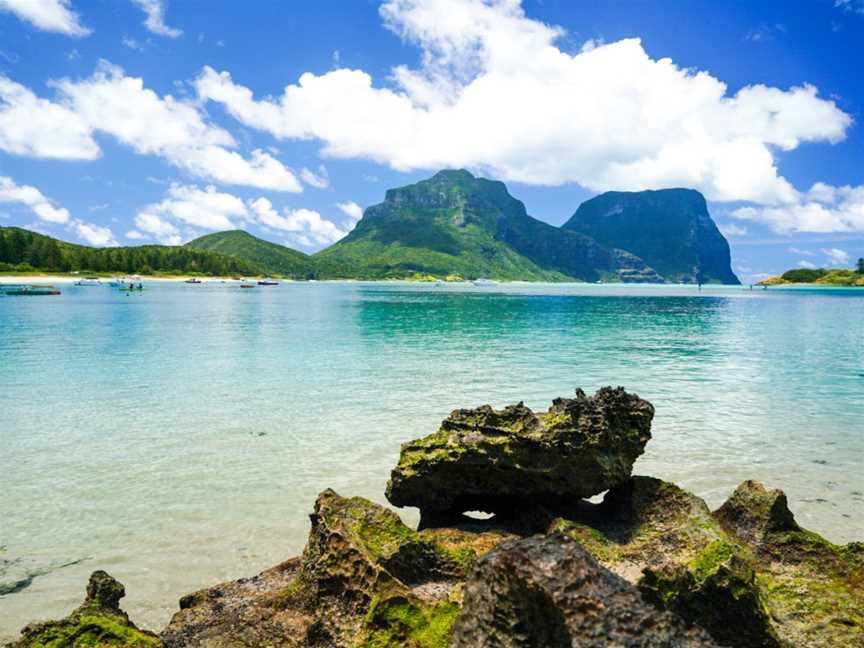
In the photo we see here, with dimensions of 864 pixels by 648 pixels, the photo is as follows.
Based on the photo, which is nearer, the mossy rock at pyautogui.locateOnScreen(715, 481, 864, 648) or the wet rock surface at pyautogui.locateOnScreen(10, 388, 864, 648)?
the wet rock surface at pyautogui.locateOnScreen(10, 388, 864, 648)

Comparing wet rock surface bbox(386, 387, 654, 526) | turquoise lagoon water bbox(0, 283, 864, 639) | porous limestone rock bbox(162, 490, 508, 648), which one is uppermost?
wet rock surface bbox(386, 387, 654, 526)

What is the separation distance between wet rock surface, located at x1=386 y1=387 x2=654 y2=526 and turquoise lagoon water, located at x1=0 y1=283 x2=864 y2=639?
10.9 feet

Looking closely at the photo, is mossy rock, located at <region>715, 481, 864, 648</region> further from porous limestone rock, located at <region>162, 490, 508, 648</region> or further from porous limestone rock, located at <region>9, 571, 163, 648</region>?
porous limestone rock, located at <region>9, 571, 163, 648</region>

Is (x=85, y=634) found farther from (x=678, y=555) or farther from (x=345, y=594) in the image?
(x=678, y=555)

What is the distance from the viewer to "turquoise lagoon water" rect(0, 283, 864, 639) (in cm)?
1061

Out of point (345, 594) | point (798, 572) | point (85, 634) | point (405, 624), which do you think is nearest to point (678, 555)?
point (798, 572)

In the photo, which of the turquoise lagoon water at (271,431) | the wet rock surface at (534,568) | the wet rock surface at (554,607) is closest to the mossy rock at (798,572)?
the wet rock surface at (534,568)

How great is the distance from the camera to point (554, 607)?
3773mm

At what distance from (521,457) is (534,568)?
4772 millimetres

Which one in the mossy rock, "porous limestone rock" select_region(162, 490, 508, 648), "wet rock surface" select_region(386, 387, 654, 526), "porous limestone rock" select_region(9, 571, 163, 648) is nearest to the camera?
"porous limestone rock" select_region(9, 571, 163, 648)

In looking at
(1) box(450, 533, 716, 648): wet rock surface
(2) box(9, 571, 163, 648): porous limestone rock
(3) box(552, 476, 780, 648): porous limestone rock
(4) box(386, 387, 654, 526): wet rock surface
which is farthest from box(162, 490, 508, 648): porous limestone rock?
(3) box(552, 476, 780, 648): porous limestone rock

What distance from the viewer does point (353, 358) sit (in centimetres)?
3603

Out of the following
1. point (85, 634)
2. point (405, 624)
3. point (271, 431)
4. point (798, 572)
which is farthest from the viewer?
point (271, 431)

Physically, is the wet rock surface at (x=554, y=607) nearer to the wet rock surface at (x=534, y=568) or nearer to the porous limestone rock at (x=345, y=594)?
the wet rock surface at (x=534, y=568)
